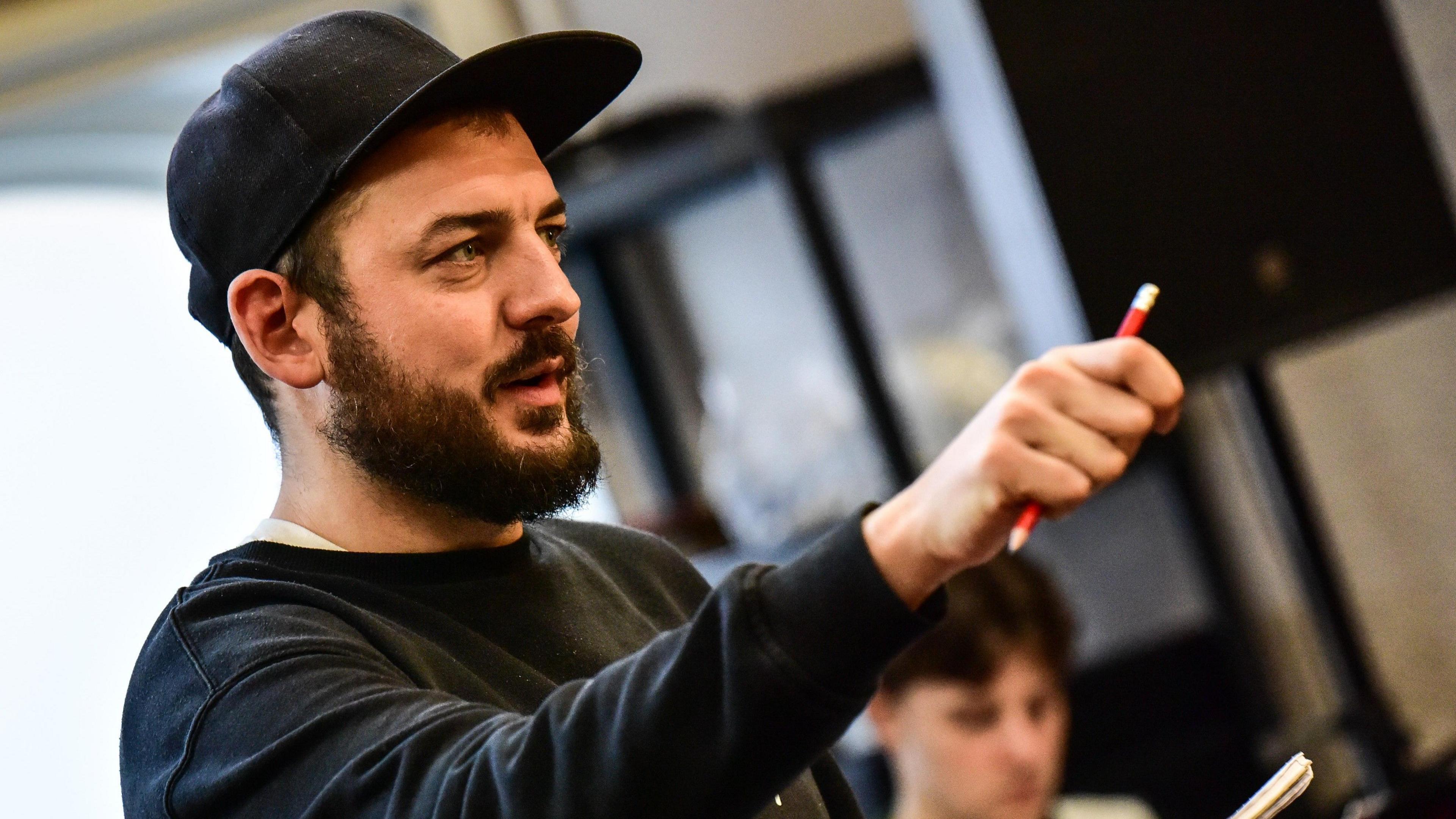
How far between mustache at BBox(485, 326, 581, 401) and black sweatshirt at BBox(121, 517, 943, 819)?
4.9 inches

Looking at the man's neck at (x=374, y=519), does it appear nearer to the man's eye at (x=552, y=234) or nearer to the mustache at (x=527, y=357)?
the mustache at (x=527, y=357)

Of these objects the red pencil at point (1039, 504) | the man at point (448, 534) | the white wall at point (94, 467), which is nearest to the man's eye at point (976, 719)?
the man at point (448, 534)

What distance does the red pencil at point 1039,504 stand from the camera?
2.13 ft

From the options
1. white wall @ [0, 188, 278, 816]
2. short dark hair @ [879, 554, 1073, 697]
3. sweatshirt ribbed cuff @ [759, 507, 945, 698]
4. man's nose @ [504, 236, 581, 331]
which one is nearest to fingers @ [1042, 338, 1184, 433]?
sweatshirt ribbed cuff @ [759, 507, 945, 698]

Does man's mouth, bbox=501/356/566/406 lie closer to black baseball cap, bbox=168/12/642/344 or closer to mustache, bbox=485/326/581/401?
mustache, bbox=485/326/581/401

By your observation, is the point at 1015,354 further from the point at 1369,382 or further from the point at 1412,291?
the point at 1369,382

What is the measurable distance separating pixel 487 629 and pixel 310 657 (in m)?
0.18

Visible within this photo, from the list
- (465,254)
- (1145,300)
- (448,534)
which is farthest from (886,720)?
(1145,300)

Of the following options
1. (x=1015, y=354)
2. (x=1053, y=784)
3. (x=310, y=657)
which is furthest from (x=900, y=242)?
(x=310, y=657)

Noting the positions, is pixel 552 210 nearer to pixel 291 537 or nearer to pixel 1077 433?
pixel 291 537

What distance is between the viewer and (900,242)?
3.02 meters

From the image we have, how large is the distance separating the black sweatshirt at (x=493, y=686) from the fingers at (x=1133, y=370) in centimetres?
12

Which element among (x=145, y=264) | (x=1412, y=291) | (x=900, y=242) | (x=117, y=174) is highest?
(x=117, y=174)

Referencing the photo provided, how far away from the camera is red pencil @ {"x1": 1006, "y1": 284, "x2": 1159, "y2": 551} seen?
0.65 meters
